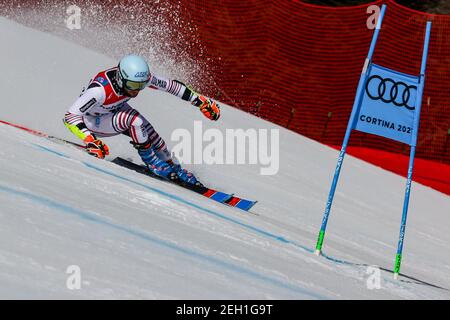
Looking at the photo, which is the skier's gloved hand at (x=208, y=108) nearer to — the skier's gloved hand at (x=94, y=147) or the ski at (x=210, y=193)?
the ski at (x=210, y=193)

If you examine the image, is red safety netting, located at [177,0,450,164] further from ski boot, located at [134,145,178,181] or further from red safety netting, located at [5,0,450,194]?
ski boot, located at [134,145,178,181]

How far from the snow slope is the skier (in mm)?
316

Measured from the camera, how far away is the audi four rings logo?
571 centimetres

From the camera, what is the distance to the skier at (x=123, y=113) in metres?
7.06

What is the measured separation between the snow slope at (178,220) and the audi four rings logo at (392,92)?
115 cm

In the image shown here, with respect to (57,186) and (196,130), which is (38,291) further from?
(196,130)

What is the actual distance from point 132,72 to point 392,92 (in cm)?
228

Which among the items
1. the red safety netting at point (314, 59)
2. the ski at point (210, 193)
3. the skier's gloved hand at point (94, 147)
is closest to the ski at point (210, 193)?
the ski at point (210, 193)

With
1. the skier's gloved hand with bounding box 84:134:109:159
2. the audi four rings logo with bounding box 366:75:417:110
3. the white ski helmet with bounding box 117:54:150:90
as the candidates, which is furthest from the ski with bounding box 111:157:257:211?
the audi four rings logo with bounding box 366:75:417:110

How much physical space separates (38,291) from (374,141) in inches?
445

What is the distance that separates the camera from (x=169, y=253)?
→ 14.3 ft

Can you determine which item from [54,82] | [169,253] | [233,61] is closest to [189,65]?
[233,61]

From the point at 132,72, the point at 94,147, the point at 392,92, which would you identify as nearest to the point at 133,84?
the point at 132,72
